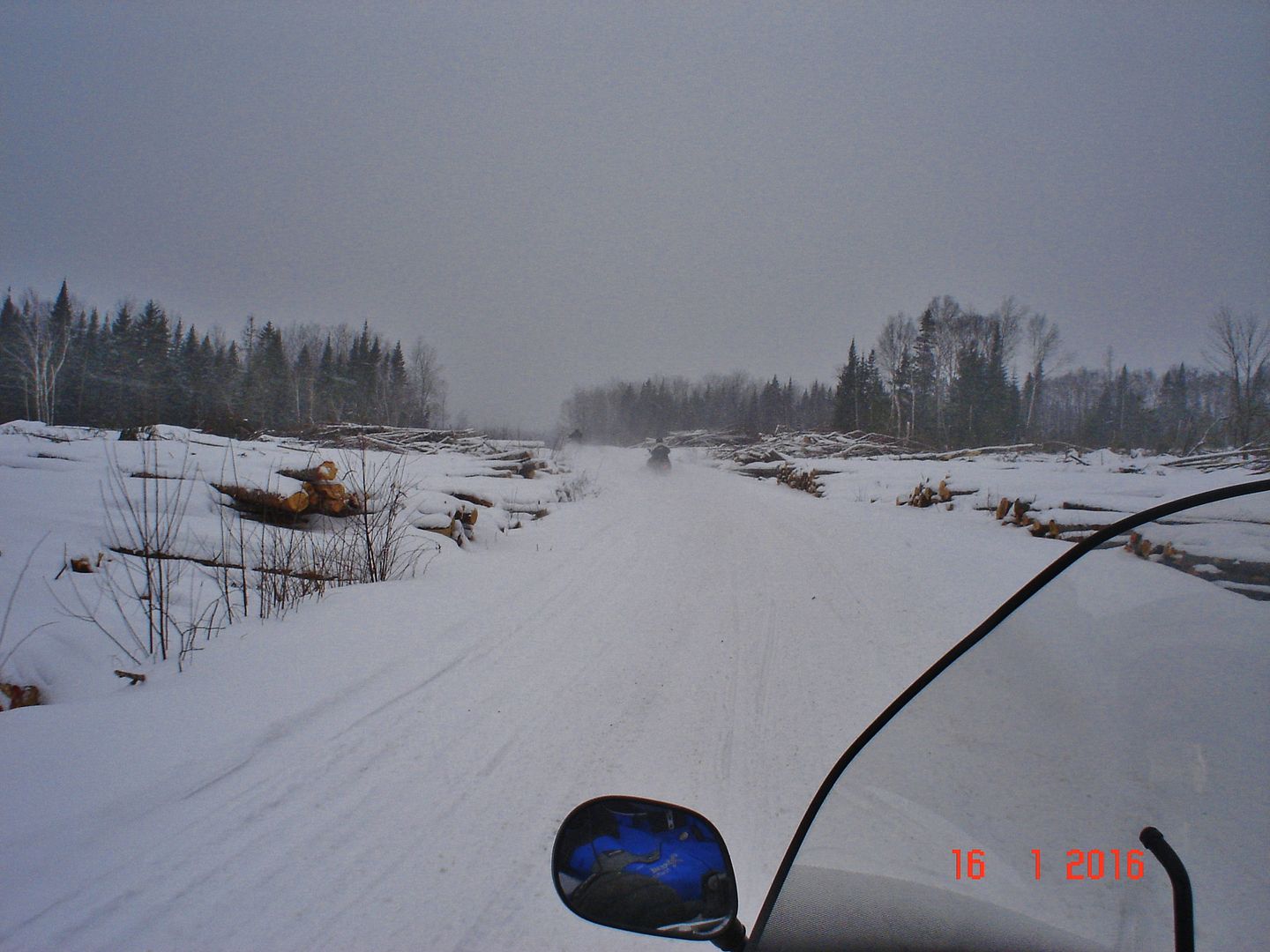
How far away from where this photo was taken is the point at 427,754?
2906 mm

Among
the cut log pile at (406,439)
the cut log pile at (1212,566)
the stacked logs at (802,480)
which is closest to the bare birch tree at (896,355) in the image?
the stacked logs at (802,480)

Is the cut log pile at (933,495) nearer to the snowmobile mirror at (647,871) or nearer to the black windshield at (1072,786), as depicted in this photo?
the black windshield at (1072,786)

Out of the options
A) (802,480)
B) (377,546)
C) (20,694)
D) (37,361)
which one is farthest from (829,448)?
(37,361)

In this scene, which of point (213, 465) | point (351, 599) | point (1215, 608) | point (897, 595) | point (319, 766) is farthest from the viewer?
point (213, 465)

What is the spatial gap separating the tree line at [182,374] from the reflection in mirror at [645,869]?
33.7m

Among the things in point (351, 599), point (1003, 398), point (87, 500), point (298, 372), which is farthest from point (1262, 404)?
point (298, 372)

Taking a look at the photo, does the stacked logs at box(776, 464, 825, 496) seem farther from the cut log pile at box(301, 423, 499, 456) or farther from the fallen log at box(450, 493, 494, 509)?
the cut log pile at box(301, 423, 499, 456)

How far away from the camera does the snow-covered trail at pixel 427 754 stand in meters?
1.95

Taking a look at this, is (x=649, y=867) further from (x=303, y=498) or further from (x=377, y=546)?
(x=303, y=498)

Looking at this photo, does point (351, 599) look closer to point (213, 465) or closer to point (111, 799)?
point (111, 799)

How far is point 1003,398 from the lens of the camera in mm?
43219

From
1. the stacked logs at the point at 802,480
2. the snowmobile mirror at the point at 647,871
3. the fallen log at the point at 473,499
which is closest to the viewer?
the snowmobile mirror at the point at 647,871

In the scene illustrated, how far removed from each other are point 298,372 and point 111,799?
220ft

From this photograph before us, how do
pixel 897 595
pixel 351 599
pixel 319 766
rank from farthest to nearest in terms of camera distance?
pixel 897 595
pixel 351 599
pixel 319 766
